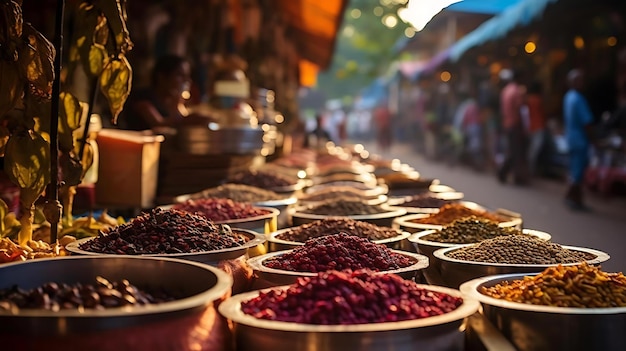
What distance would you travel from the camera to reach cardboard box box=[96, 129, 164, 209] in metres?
3.05

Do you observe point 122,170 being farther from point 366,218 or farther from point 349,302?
point 349,302

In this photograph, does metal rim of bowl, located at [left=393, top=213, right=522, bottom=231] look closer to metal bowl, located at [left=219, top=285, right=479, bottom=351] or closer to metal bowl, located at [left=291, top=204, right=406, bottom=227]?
metal bowl, located at [left=291, top=204, right=406, bottom=227]

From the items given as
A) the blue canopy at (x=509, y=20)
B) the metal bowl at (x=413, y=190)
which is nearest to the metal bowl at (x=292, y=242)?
the metal bowl at (x=413, y=190)

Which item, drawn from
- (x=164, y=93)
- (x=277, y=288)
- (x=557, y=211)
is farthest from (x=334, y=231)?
(x=557, y=211)

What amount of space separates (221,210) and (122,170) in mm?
885

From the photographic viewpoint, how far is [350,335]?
3.66 ft

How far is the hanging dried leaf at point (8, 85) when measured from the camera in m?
1.69

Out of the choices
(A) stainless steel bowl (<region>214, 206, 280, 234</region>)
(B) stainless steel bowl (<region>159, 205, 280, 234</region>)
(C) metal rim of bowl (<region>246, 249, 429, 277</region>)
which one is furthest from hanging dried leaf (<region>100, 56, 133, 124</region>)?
(C) metal rim of bowl (<region>246, 249, 429, 277</region>)

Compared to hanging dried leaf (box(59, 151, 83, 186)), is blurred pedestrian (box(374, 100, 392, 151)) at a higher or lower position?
lower

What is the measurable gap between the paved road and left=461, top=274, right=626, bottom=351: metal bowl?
182 centimetres

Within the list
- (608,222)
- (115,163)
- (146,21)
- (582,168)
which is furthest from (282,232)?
(582,168)

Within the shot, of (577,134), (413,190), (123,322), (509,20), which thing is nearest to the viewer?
(123,322)

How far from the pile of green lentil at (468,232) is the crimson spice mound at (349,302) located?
0.79m

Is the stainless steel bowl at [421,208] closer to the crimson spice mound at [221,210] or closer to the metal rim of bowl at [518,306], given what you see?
the crimson spice mound at [221,210]
